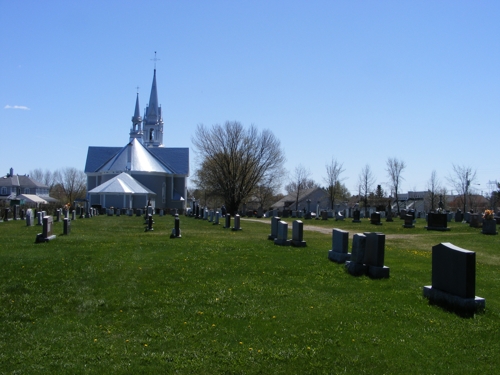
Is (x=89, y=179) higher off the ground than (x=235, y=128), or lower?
lower

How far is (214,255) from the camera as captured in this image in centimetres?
1287

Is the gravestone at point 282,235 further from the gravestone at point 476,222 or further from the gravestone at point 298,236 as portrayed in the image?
the gravestone at point 476,222

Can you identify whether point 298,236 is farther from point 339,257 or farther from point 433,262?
point 433,262

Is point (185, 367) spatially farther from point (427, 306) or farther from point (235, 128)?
point (235, 128)

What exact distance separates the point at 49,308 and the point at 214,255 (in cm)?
514

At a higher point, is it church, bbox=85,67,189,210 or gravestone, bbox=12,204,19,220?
church, bbox=85,67,189,210

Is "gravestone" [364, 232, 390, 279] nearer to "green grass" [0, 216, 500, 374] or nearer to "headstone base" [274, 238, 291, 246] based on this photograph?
"green grass" [0, 216, 500, 374]

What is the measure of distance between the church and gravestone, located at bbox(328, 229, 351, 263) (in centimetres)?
4533

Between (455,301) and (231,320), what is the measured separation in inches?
135

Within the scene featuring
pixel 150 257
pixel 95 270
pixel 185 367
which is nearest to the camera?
pixel 185 367

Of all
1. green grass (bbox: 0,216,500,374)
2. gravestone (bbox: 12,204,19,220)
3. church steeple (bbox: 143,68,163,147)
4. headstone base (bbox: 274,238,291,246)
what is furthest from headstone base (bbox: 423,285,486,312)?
church steeple (bbox: 143,68,163,147)

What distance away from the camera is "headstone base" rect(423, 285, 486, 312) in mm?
7598

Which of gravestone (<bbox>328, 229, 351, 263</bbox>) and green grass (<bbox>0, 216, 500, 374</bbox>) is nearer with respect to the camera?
green grass (<bbox>0, 216, 500, 374</bbox>)

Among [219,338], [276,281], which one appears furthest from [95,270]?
[219,338]
